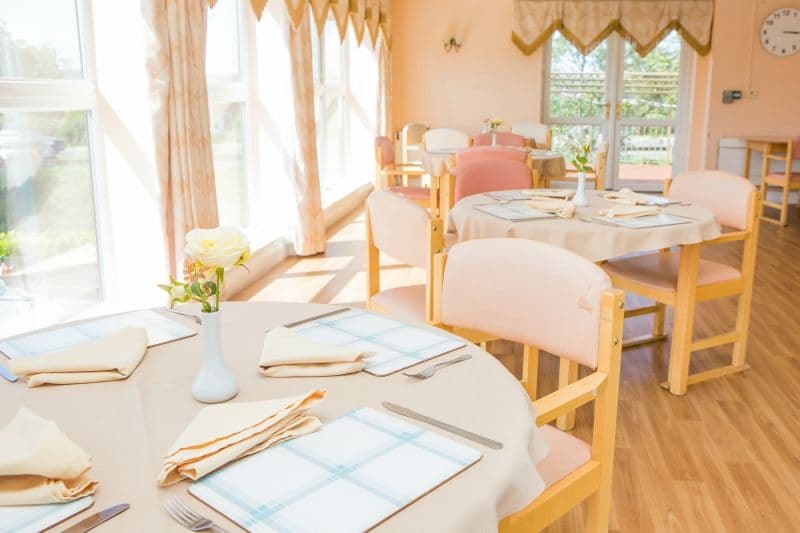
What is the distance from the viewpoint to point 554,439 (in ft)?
5.29

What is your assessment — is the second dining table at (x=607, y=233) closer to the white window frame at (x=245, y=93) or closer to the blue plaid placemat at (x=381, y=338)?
the blue plaid placemat at (x=381, y=338)

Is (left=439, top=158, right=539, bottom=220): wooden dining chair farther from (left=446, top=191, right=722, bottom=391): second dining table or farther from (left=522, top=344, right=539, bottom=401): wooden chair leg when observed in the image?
(left=522, top=344, right=539, bottom=401): wooden chair leg

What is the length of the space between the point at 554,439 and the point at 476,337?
2.27ft

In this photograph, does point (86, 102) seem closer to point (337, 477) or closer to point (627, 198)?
point (627, 198)

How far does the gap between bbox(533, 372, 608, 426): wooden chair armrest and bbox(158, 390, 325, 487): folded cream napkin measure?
39 centimetres

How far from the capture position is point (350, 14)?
6.95 meters

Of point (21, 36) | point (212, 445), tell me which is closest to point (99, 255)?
point (21, 36)

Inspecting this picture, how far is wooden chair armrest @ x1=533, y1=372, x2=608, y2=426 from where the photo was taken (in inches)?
49.4

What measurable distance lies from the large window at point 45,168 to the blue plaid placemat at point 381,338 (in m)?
1.83

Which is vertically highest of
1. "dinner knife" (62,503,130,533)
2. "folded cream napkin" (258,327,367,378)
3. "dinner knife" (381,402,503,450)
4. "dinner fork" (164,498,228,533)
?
"folded cream napkin" (258,327,367,378)

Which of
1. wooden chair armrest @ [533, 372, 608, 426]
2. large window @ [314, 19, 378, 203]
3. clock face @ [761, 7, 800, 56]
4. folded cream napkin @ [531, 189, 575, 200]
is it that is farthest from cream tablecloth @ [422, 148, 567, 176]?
wooden chair armrest @ [533, 372, 608, 426]

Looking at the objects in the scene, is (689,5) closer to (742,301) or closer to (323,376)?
(742,301)

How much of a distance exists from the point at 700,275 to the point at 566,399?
2091 mm

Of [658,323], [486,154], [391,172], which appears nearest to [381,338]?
[658,323]
